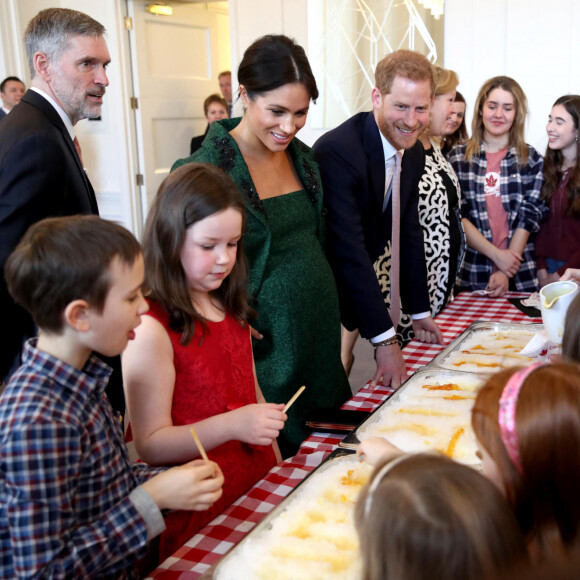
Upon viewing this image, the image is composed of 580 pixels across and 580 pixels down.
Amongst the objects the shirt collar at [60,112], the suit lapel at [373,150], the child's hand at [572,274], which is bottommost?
the child's hand at [572,274]

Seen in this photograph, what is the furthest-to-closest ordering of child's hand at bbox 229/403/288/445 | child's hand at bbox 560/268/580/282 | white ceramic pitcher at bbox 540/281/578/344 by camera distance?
child's hand at bbox 560/268/580/282 < white ceramic pitcher at bbox 540/281/578/344 < child's hand at bbox 229/403/288/445

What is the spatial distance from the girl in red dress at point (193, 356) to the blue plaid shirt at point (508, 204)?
69.7 inches

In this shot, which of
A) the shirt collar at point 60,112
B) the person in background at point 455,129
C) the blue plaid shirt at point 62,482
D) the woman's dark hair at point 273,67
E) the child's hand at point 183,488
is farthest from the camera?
the person in background at point 455,129

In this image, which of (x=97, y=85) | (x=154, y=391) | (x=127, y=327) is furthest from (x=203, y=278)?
(x=97, y=85)

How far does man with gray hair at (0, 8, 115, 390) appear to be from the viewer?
178 centimetres

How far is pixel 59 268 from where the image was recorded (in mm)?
942

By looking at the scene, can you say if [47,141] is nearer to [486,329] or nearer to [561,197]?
[486,329]

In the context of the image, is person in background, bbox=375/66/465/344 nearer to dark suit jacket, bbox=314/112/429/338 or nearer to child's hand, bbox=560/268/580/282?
dark suit jacket, bbox=314/112/429/338

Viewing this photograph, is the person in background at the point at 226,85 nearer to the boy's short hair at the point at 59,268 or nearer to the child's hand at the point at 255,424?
the child's hand at the point at 255,424

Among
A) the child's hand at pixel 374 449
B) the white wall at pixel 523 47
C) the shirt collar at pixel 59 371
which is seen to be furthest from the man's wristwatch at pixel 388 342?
the white wall at pixel 523 47

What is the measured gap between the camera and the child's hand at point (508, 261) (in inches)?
Result: 112

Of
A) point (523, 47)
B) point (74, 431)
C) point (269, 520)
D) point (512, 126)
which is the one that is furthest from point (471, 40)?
point (74, 431)

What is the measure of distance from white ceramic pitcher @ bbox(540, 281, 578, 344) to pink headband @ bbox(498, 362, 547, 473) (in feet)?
2.79

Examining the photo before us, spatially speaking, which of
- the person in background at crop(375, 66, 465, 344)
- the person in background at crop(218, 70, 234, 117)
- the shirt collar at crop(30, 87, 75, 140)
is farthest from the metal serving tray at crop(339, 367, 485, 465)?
the person in background at crop(218, 70, 234, 117)
